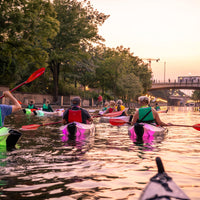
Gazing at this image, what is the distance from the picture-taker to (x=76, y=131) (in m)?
11.5

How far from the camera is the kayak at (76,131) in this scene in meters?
11.3

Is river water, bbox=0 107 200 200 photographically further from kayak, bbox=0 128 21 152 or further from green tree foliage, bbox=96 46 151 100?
green tree foliage, bbox=96 46 151 100

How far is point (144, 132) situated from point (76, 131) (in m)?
2.28

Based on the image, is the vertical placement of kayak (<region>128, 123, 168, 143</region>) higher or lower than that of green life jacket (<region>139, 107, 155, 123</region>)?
lower

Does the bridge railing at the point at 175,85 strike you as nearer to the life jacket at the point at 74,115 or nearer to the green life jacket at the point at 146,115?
the life jacket at the point at 74,115

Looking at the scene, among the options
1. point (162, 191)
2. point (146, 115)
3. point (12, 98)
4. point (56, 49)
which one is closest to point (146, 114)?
point (146, 115)

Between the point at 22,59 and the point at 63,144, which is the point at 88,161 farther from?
the point at 22,59

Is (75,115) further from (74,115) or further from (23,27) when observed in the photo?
(23,27)

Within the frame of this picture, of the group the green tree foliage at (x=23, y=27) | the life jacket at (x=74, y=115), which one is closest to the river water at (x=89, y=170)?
the life jacket at (x=74, y=115)

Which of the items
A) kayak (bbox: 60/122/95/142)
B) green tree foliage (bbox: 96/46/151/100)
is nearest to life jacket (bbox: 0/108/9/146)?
kayak (bbox: 60/122/95/142)

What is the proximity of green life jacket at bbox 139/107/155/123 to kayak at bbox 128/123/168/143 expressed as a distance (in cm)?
18

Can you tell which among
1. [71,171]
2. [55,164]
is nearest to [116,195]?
[71,171]

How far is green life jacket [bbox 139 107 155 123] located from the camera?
11.0m

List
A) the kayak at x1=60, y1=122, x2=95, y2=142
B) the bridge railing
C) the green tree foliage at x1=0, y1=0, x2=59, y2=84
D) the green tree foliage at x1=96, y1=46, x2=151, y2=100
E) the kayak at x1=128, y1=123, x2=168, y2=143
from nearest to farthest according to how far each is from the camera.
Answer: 1. the kayak at x1=128, y1=123, x2=168, y2=143
2. the kayak at x1=60, y1=122, x2=95, y2=142
3. the green tree foliage at x1=0, y1=0, x2=59, y2=84
4. the green tree foliage at x1=96, y1=46, x2=151, y2=100
5. the bridge railing
